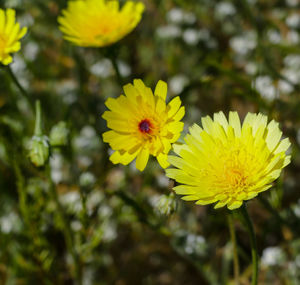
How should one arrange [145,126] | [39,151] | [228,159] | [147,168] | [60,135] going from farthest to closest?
[147,168] → [60,135] → [39,151] → [145,126] → [228,159]

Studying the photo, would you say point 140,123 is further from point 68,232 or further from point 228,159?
point 68,232

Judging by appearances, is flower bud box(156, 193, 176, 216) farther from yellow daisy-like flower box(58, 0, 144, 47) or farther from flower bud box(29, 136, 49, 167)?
yellow daisy-like flower box(58, 0, 144, 47)

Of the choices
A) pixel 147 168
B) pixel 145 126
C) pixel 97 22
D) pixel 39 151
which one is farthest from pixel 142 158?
pixel 147 168

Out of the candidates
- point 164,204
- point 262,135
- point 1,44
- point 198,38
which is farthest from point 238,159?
point 198,38

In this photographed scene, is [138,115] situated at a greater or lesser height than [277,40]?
greater

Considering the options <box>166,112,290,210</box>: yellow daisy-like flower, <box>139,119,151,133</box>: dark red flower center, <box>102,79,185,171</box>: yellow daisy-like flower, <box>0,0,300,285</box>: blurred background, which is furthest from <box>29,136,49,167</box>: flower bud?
<box>166,112,290,210</box>: yellow daisy-like flower

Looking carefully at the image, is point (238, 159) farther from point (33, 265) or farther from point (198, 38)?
point (198, 38)
